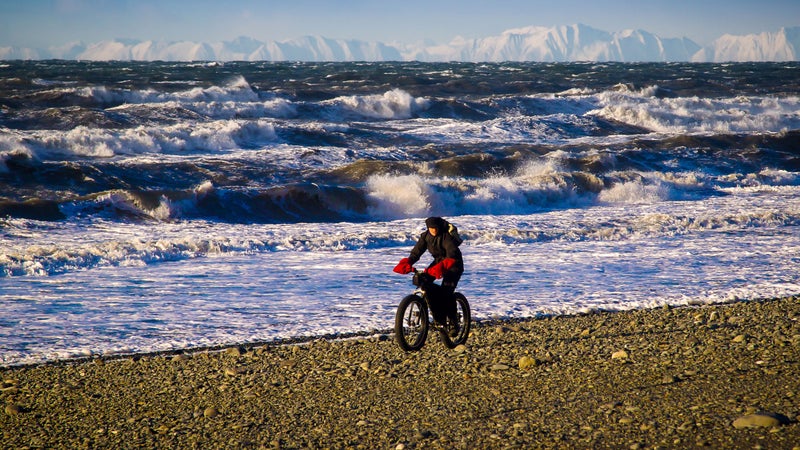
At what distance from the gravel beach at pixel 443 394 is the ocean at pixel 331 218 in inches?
40.5

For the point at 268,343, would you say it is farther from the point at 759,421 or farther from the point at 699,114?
the point at 699,114

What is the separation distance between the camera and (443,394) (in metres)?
6.29

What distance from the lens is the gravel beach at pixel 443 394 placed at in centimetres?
533

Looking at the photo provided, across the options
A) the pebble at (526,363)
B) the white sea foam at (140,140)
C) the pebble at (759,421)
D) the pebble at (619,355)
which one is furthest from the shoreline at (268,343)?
the white sea foam at (140,140)

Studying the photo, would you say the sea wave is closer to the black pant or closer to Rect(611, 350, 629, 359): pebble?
the black pant

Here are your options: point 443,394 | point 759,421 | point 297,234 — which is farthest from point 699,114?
point 759,421

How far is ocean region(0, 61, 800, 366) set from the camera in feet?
31.8

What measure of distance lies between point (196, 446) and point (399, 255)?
8319 millimetres

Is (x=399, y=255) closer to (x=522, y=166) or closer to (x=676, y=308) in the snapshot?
(x=676, y=308)

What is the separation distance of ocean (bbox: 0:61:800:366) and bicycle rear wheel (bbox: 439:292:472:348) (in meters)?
1.25

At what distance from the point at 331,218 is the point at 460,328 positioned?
1083cm

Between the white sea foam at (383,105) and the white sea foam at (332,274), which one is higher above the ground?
the white sea foam at (383,105)

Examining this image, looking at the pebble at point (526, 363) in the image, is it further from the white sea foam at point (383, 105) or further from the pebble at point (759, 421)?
the white sea foam at point (383, 105)

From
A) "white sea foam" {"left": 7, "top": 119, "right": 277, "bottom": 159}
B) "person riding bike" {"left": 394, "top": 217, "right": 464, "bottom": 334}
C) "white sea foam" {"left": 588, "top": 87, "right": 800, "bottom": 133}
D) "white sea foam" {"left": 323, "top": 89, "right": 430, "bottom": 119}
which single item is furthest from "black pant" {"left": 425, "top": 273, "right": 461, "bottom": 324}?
"white sea foam" {"left": 588, "top": 87, "right": 800, "bottom": 133}
